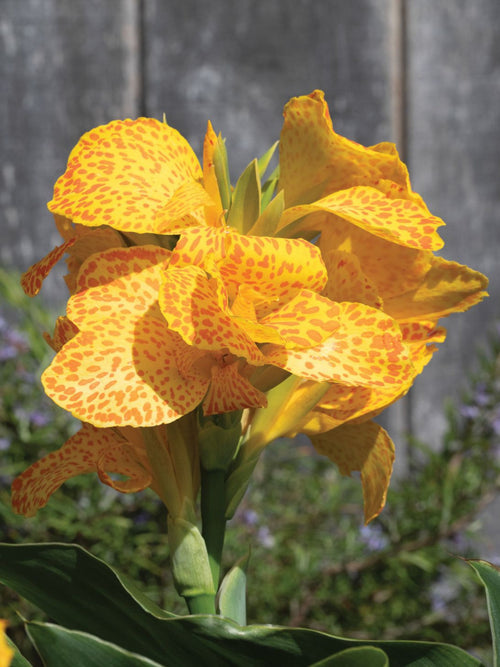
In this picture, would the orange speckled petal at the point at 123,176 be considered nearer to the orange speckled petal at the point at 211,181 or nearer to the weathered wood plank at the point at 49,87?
the orange speckled petal at the point at 211,181

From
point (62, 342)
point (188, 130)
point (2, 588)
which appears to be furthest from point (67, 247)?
point (188, 130)

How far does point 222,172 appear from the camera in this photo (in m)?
0.33

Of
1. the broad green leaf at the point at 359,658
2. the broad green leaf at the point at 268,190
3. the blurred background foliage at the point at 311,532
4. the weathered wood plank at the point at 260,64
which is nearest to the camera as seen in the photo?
the broad green leaf at the point at 359,658

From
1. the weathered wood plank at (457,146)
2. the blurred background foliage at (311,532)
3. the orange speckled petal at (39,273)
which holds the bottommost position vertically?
the blurred background foliage at (311,532)

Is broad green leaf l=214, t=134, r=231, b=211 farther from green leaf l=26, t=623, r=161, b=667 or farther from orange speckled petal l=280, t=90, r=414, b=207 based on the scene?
green leaf l=26, t=623, r=161, b=667

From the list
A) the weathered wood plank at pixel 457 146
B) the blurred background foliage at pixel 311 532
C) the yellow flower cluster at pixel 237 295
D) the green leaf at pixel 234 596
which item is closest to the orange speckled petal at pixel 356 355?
the yellow flower cluster at pixel 237 295

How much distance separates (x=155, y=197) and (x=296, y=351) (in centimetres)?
9

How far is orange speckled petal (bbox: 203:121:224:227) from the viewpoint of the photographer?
0.33m

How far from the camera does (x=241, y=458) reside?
0.34 metres

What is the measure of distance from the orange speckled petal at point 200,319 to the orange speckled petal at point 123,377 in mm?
24

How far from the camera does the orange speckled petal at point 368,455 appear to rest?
1.15 feet

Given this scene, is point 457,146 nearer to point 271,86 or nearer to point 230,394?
point 271,86

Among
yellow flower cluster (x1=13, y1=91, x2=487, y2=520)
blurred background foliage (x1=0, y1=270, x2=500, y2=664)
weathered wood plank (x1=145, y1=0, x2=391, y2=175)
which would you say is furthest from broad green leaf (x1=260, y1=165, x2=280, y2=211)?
weathered wood plank (x1=145, y1=0, x2=391, y2=175)

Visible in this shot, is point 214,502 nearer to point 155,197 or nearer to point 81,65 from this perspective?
point 155,197
